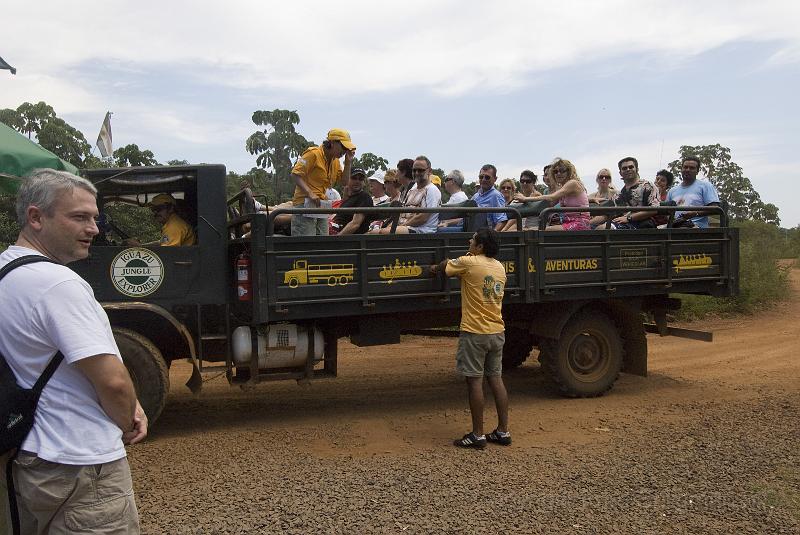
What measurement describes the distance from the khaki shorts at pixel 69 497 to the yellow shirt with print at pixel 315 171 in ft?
14.6

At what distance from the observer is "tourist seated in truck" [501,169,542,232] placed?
6754mm

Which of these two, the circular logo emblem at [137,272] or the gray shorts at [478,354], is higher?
the circular logo emblem at [137,272]

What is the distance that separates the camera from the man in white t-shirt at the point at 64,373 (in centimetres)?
183

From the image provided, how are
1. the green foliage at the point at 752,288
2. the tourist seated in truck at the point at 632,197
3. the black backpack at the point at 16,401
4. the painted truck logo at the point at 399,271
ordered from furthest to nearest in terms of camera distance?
the green foliage at the point at 752,288 → the tourist seated in truck at the point at 632,197 → the painted truck logo at the point at 399,271 → the black backpack at the point at 16,401

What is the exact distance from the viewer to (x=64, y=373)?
74.2 inches

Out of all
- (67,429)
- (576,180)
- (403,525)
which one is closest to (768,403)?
(576,180)

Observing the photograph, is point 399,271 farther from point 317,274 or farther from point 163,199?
point 163,199

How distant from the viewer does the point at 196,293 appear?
5.37 metres

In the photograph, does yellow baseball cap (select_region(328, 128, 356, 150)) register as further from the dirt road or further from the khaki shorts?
the khaki shorts

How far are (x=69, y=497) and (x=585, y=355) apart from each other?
220 inches

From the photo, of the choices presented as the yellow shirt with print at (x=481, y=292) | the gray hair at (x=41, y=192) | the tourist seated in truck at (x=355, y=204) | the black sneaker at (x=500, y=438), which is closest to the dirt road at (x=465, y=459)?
the black sneaker at (x=500, y=438)

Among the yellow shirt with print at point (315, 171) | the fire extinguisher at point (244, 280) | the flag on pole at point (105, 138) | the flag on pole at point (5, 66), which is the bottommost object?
the fire extinguisher at point (244, 280)

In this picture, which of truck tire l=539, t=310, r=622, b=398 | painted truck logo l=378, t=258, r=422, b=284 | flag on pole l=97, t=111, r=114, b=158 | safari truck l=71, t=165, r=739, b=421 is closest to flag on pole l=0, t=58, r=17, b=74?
flag on pole l=97, t=111, r=114, b=158

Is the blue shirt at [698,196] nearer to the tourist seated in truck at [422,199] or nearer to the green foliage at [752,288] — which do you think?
the tourist seated in truck at [422,199]
